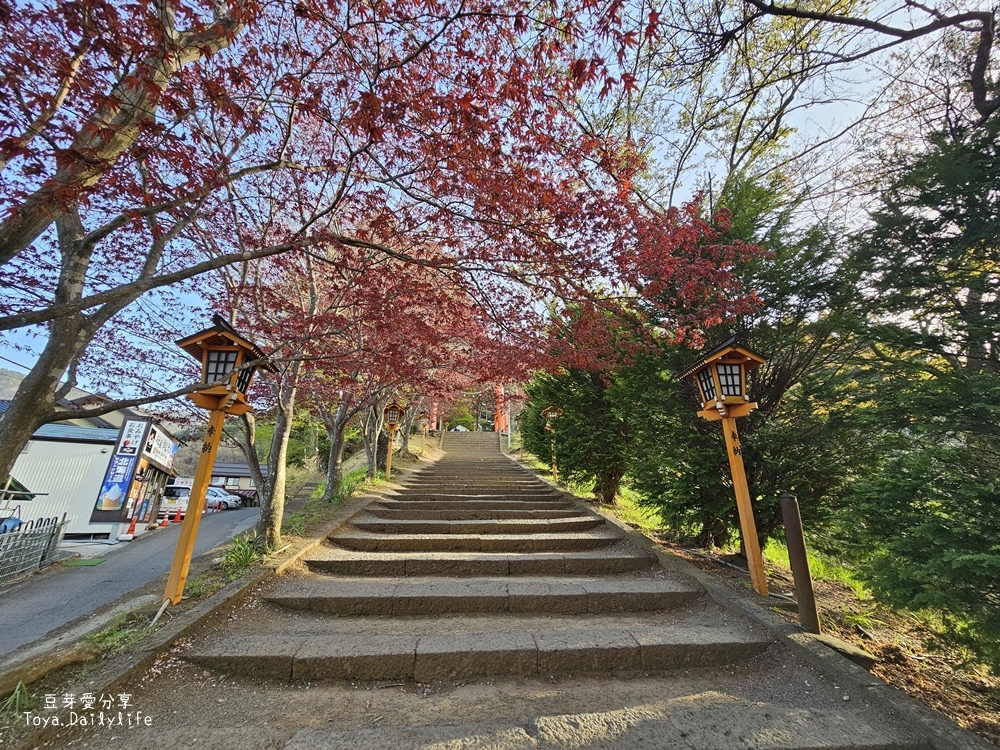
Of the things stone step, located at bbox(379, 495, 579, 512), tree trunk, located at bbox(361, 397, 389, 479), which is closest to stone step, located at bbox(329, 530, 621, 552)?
stone step, located at bbox(379, 495, 579, 512)

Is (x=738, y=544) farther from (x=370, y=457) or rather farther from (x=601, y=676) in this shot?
(x=370, y=457)

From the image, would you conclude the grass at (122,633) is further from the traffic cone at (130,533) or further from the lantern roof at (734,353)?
the traffic cone at (130,533)

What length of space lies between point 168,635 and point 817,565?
24.2ft

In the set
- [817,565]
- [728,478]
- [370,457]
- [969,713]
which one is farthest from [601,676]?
[370,457]

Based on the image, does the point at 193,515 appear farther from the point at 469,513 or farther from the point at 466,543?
the point at 469,513

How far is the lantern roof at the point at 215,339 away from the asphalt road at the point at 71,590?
3.17 m

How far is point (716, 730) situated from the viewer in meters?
2.32

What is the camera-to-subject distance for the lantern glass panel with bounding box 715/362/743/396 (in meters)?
4.07

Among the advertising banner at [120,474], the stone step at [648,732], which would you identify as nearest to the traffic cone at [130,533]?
the advertising banner at [120,474]

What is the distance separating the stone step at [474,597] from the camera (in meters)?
3.81

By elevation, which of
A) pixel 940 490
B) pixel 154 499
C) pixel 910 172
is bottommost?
pixel 154 499

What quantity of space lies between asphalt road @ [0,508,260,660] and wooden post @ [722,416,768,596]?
22.2 feet

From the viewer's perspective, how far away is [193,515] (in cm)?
366

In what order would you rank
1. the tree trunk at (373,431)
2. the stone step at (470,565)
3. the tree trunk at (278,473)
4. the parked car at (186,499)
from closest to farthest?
the stone step at (470,565) < the tree trunk at (278,473) < the tree trunk at (373,431) < the parked car at (186,499)
